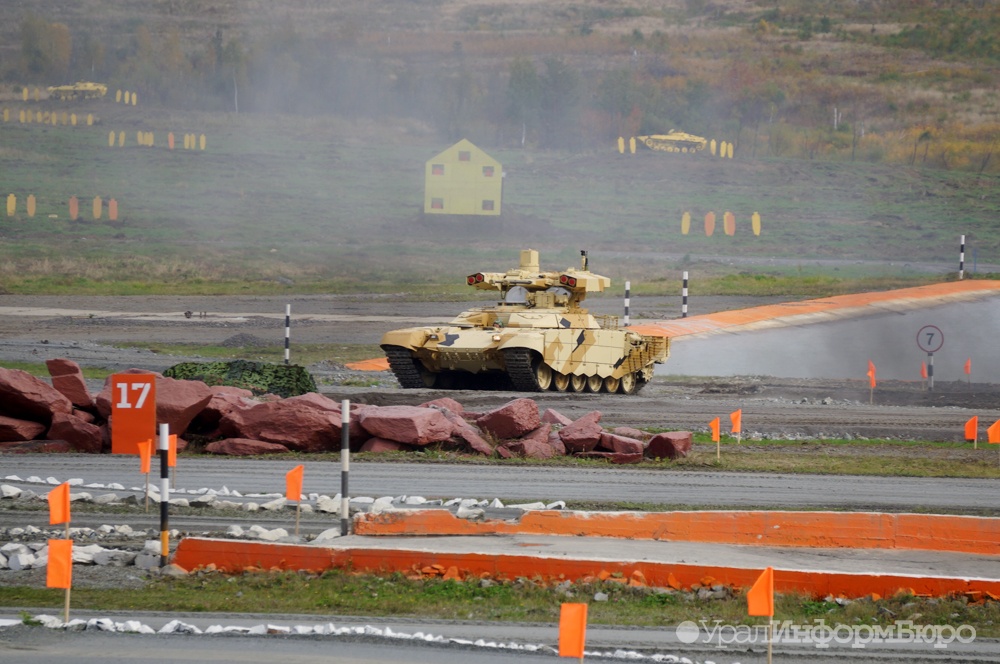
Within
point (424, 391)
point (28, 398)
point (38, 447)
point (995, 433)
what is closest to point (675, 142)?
point (424, 391)

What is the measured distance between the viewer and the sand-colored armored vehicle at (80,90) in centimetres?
6850

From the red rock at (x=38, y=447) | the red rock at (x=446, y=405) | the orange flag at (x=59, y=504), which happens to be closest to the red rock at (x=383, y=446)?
the red rock at (x=446, y=405)

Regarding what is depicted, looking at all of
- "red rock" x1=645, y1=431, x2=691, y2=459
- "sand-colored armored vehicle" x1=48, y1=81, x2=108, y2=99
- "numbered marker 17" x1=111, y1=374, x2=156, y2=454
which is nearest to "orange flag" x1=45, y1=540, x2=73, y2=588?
"numbered marker 17" x1=111, y1=374, x2=156, y2=454

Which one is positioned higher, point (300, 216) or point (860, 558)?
point (300, 216)

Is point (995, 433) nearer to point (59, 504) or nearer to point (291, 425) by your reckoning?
point (291, 425)

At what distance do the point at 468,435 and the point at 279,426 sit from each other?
2.54 m

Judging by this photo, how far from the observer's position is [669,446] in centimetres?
1919

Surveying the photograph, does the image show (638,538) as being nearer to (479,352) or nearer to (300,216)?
(479,352)

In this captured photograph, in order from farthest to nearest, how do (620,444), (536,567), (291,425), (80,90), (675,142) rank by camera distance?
(675,142), (80,90), (620,444), (291,425), (536,567)

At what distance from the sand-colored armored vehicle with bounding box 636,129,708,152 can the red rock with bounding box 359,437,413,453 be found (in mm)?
55197

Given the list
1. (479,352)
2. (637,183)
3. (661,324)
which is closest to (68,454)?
(479,352)

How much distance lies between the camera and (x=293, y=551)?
11711 mm

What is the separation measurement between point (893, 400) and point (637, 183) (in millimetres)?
41914

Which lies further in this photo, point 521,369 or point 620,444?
point 521,369
